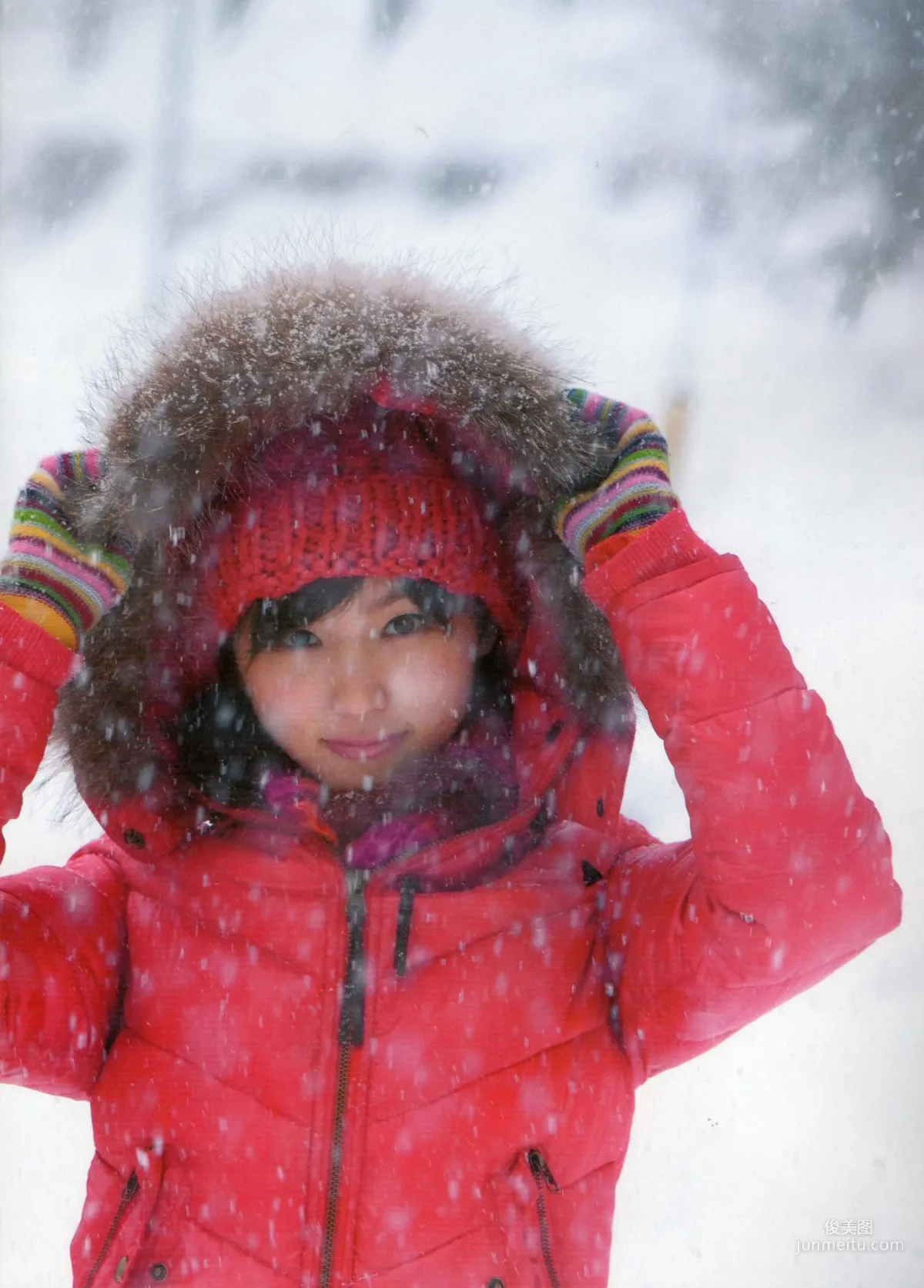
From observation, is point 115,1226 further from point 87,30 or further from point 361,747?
point 87,30

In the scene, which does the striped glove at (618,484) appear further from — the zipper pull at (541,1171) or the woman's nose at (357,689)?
the zipper pull at (541,1171)

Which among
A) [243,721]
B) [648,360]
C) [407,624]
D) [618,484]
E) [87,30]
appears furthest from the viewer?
[87,30]

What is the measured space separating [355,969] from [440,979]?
0.29 ft

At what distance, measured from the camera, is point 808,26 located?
2.81 metres

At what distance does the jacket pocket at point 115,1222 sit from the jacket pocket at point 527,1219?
328 mm

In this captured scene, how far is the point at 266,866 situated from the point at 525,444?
0.50 metres

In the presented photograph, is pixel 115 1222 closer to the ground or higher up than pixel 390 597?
closer to the ground

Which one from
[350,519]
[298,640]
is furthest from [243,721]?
[350,519]

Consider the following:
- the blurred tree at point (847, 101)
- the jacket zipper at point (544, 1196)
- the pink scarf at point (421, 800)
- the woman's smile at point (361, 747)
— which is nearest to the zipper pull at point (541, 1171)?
the jacket zipper at point (544, 1196)

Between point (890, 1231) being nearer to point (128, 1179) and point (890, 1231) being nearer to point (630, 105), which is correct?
point (128, 1179)

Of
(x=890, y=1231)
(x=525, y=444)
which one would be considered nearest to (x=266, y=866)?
(x=525, y=444)

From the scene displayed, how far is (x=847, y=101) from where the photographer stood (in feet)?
9.13

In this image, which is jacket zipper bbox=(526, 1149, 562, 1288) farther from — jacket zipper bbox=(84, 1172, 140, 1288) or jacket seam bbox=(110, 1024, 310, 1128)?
jacket zipper bbox=(84, 1172, 140, 1288)

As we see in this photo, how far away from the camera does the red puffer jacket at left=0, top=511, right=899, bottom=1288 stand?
0.97 m
